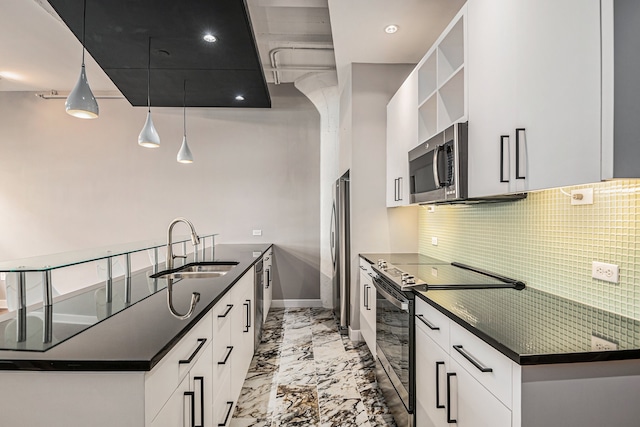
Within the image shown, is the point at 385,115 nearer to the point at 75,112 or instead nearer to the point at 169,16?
the point at 169,16

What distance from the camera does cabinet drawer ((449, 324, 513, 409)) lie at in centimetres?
110

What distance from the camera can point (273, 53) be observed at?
4047 millimetres

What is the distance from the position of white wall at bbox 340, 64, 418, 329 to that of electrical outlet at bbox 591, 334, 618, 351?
246 cm

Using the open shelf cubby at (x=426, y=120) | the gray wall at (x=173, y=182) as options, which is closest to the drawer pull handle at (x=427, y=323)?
the open shelf cubby at (x=426, y=120)

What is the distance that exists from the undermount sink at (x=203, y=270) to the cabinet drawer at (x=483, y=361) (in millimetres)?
1820

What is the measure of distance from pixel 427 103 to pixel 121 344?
237 centimetres

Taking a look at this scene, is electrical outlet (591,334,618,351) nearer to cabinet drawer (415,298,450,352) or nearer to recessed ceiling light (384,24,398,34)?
cabinet drawer (415,298,450,352)

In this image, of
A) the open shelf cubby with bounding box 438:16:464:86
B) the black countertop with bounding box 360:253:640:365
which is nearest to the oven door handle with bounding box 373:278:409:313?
the black countertop with bounding box 360:253:640:365

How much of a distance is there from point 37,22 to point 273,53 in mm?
2223

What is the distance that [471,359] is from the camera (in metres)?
1.28

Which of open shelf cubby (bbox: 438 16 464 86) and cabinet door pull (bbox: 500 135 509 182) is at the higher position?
open shelf cubby (bbox: 438 16 464 86)

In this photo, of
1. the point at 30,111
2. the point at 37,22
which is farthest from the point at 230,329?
the point at 30,111

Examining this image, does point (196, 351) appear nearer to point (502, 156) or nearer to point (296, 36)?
point (502, 156)

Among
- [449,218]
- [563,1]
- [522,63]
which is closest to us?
[563,1]
